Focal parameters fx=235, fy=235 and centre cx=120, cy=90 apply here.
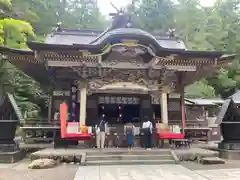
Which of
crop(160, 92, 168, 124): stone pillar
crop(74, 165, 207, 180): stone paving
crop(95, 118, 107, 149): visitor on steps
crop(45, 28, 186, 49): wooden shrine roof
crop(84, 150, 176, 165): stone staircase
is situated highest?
crop(45, 28, 186, 49): wooden shrine roof

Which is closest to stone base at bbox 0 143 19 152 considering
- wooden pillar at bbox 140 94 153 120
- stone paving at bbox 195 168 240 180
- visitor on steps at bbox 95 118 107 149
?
visitor on steps at bbox 95 118 107 149

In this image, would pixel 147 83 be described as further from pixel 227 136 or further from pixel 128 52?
pixel 227 136

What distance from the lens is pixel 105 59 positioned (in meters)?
11.1

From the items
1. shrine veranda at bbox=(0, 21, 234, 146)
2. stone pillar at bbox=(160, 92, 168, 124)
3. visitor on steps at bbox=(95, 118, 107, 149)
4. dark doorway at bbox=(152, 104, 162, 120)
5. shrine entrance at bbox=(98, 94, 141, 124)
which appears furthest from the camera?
dark doorway at bbox=(152, 104, 162, 120)

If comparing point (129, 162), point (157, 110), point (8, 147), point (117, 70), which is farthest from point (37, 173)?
point (157, 110)

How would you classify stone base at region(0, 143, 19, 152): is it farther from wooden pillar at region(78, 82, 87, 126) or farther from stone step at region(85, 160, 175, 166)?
stone step at region(85, 160, 175, 166)

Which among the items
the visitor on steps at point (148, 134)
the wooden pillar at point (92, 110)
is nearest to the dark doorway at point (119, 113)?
the wooden pillar at point (92, 110)

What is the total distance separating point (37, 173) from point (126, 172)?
102 inches

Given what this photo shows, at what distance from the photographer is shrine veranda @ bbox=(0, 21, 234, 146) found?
10258 mm

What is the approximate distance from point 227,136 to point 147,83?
4.25m

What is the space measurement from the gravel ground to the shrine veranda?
2713 millimetres

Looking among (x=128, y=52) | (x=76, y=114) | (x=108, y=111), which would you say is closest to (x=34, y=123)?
(x=76, y=114)

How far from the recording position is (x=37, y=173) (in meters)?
6.86

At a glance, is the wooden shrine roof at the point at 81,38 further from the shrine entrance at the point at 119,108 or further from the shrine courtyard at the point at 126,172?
the shrine courtyard at the point at 126,172
